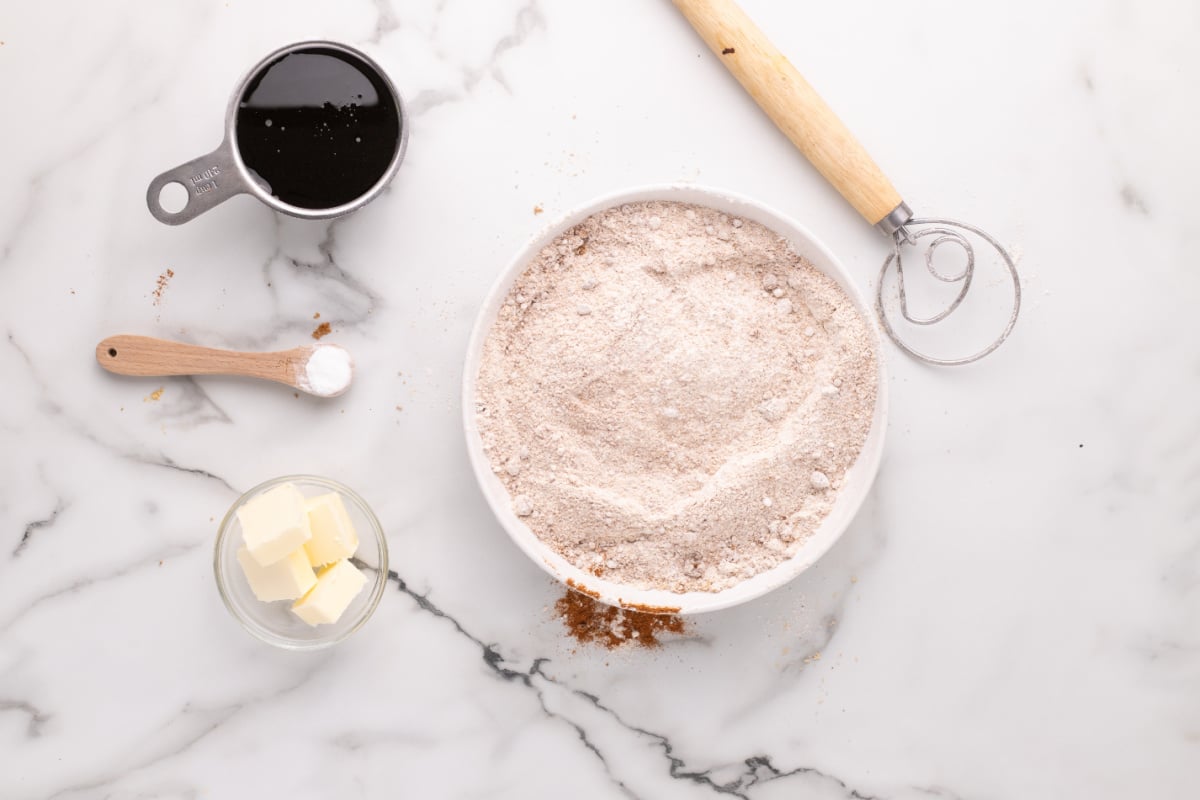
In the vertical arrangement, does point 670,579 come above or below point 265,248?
below

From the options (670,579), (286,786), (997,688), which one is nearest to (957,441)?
(997,688)

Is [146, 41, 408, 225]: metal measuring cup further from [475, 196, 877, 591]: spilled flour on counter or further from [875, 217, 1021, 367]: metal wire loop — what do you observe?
[875, 217, 1021, 367]: metal wire loop

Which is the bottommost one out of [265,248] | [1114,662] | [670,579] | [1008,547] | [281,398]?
Result: [1114,662]

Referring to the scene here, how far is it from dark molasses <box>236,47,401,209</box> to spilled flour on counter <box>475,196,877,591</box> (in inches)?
10.7

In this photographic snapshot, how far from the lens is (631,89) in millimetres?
1244

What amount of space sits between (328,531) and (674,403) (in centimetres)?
51

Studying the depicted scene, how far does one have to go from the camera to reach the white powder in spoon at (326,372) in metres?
1.20

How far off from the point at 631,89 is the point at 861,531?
77 cm

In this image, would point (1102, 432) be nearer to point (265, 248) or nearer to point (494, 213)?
point (494, 213)

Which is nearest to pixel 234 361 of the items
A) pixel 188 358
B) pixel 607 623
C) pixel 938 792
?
pixel 188 358

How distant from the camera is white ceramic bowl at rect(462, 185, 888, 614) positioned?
44.4 inches

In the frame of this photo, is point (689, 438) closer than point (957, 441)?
Yes

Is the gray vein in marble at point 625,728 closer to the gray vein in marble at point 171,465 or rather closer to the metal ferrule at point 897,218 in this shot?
the gray vein in marble at point 171,465

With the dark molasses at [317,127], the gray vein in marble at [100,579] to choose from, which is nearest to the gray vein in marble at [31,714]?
the gray vein in marble at [100,579]
